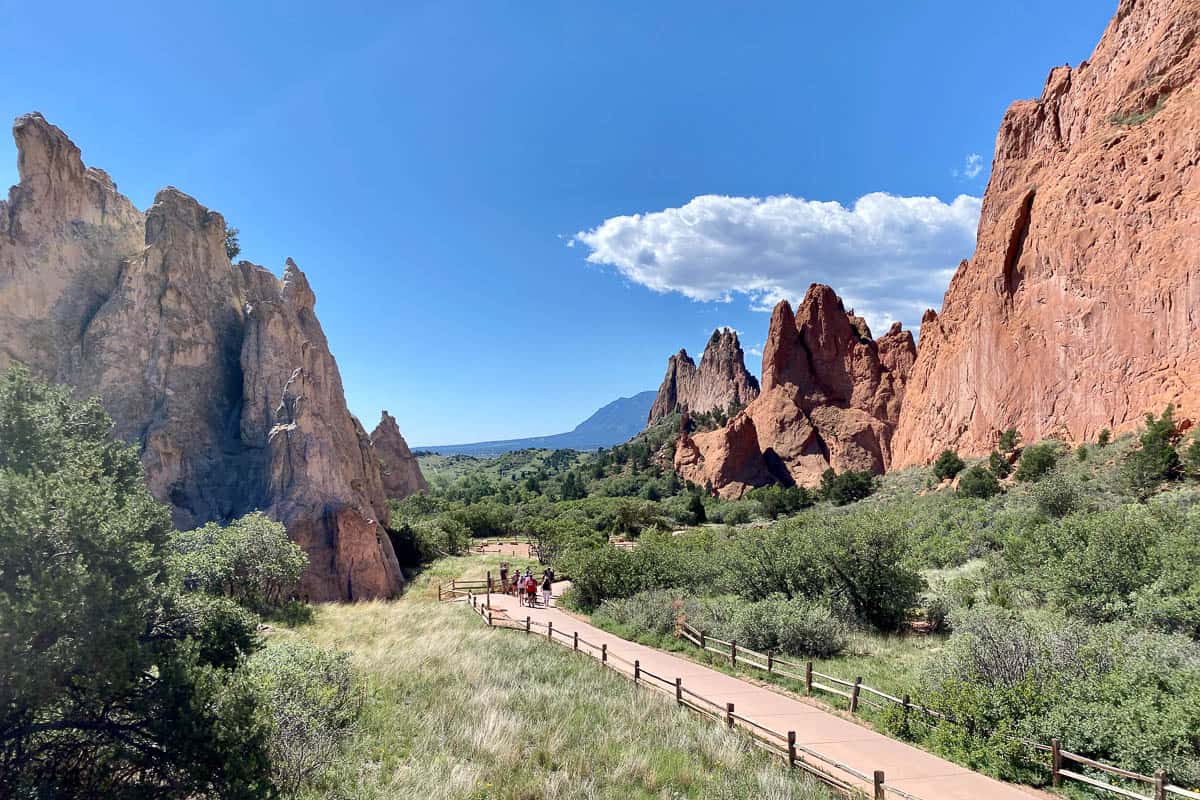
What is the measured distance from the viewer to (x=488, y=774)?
7.97 meters

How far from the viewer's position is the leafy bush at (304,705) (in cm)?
716

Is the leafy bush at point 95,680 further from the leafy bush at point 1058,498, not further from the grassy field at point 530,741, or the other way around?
the leafy bush at point 1058,498

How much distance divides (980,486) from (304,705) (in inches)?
1537

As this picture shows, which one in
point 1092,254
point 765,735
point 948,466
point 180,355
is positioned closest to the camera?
point 765,735

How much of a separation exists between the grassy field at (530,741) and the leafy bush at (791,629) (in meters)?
4.42

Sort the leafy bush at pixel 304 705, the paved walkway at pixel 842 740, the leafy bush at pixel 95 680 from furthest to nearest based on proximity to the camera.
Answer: the paved walkway at pixel 842 740, the leafy bush at pixel 304 705, the leafy bush at pixel 95 680

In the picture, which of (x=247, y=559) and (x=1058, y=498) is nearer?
(x=247, y=559)

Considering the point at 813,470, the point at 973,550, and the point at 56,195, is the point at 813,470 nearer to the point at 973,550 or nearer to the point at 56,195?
the point at 973,550

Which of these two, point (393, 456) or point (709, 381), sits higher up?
point (709, 381)

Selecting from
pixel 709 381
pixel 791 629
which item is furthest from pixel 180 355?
pixel 709 381

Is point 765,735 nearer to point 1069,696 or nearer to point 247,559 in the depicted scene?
point 1069,696

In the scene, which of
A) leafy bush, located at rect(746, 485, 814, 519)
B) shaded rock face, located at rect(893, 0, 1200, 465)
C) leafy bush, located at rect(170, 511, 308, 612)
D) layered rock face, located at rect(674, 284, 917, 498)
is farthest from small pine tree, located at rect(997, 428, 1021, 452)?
leafy bush, located at rect(170, 511, 308, 612)

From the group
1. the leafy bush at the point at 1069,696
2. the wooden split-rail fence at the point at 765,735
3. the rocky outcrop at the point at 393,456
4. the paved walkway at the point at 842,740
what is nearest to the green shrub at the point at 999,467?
the leafy bush at the point at 1069,696

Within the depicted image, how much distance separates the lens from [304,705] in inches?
340
